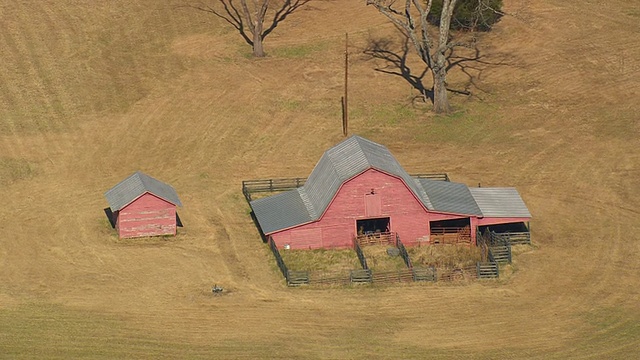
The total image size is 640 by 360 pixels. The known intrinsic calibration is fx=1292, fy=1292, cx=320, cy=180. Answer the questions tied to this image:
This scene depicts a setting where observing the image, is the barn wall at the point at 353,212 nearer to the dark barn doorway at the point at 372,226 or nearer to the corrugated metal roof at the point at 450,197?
the dark barn doorway at the point at 372,226

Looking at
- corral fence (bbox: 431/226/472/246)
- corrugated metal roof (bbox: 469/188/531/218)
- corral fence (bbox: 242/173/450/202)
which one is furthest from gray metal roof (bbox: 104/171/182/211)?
corrugated metal roof (bbox: 469/188/531/218)

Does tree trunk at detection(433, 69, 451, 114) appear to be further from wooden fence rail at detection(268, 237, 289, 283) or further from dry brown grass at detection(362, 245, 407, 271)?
wooden fence rail at detection(268, 237, 289, 283)

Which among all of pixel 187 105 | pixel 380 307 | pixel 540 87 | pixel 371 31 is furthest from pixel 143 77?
pixel 380 307

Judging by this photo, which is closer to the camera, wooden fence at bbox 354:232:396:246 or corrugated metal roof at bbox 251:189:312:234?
corrugated metal roof at bbox 251:189:312:234

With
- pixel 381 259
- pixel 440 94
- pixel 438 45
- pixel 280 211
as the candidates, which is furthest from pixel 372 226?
pixel 438 45

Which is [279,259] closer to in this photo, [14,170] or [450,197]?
[450,197]

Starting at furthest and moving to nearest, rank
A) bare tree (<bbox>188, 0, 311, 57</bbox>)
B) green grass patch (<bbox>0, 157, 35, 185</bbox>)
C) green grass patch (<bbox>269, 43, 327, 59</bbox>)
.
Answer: bare tree (<bbox>188, 0, 311, 57</bbox>), green grass patch (<bbox>269, 43, 327, 59</bbox>), green grass patch (<bbox>0, 157, 35, 185</bbox>)

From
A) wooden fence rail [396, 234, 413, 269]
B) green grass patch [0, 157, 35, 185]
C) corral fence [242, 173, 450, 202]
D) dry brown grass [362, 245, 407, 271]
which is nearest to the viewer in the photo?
wooden fence rail [396, 234, 413, 269]

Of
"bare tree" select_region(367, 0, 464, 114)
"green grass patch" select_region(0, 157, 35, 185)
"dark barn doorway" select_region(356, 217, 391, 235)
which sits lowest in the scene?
"dark barn doorway" select_region(356, 217, 391, 235)
